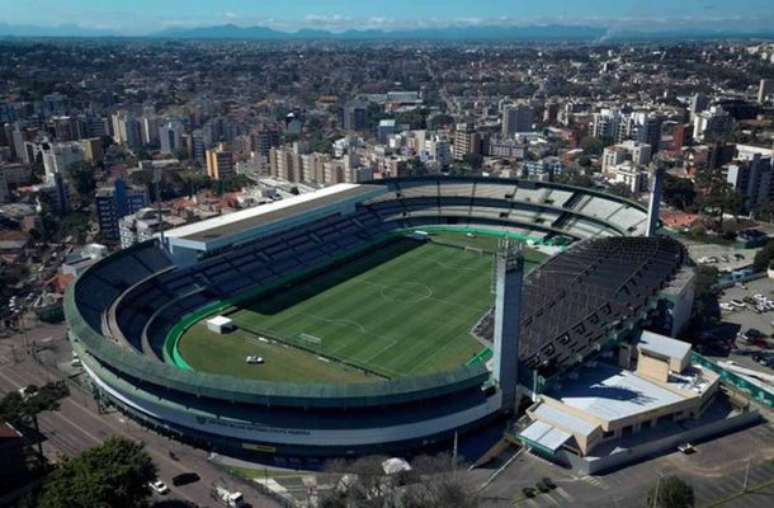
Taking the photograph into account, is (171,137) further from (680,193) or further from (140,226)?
(680,193)

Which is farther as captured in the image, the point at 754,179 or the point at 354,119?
the point at 354,119

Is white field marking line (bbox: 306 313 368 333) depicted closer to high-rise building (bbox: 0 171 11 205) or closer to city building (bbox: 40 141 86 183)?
high-rise building (bbox: 0 171 11 205)

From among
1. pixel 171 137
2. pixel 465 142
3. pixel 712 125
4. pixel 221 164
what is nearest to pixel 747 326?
pixel 465 142

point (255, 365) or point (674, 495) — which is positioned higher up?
point (674, 495)

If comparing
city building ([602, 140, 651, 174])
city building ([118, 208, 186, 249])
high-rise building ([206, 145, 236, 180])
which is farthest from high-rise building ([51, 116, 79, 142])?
city building ([602, 140, 651, 174])

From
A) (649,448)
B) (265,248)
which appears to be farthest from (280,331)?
(649,448)

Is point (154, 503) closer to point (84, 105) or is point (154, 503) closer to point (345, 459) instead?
point (345, 459)
